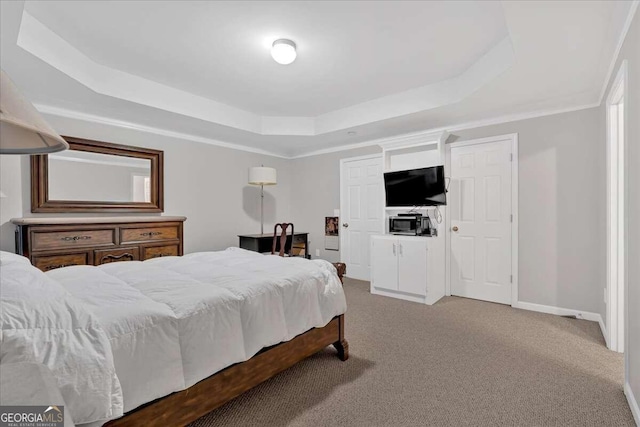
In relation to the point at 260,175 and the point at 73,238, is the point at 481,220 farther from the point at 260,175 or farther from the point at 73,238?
the point at 73,238

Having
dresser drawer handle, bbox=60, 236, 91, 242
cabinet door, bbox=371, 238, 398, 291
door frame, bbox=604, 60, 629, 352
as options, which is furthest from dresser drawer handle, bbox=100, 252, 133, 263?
door frame, bbox=604, 60, 629, 352

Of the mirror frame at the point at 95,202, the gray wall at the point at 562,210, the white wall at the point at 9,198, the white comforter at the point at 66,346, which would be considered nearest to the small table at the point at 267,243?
the mirror frame at the point at 95,202

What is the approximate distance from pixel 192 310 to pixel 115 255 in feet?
8.02

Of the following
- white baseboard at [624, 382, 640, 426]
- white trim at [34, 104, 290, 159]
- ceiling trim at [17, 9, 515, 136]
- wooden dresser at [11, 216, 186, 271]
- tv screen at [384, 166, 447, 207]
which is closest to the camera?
white baseboard at [624, 382, 640, 426]

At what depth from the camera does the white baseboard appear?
1688mm

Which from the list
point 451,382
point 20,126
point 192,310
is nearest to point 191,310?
point 192,310

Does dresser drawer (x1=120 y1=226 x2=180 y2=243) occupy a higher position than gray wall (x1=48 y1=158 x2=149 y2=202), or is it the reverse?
gray wall (x1=48 y1=158 x2=149 y2=202)

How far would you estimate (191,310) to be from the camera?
152cm

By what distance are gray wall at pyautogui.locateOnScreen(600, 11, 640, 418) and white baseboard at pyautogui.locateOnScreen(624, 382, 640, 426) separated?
0.03 meters

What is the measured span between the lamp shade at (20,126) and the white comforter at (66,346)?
0.55 meters

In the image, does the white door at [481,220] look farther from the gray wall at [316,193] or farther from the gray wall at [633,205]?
the gray wall at [633,205]

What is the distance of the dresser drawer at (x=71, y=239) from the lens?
9.52 ft

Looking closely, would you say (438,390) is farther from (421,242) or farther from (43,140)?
(43,140)

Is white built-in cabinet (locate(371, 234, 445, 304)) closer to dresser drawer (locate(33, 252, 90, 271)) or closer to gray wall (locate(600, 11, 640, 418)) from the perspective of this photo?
gray wall (locate(600, 11, 640, 418))
